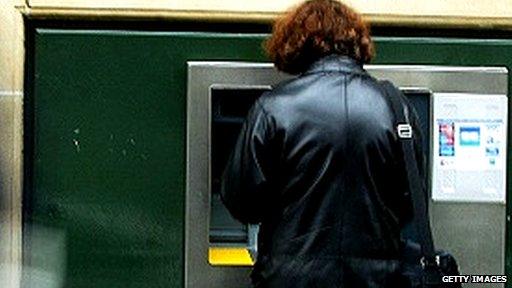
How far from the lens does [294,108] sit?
3.76 metres

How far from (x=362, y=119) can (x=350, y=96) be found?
0.29ft

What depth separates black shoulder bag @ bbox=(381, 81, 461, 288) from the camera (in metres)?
3.73

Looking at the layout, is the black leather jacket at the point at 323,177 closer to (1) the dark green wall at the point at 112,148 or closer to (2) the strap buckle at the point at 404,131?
(2) the strap buckle at the point at 404,131

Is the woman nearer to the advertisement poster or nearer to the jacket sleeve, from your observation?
the jacket sleeve

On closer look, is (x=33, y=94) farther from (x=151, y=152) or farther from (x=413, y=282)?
(x=413, y=282)

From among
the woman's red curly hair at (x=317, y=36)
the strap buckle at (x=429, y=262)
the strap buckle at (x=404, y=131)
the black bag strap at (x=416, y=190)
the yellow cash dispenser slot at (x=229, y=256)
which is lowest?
the yellow cash dispenser slot at (x=229, y=256)

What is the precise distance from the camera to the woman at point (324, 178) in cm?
373

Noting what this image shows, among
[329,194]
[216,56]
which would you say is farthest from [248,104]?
[329,194]

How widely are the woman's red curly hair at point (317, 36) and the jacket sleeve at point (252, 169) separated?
0.70 ft

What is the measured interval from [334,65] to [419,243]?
633 mm

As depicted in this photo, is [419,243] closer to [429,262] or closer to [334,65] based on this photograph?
[429,262]

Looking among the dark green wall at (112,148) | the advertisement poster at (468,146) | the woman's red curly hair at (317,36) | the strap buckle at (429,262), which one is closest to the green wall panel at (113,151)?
the dark green wall at (112,148)

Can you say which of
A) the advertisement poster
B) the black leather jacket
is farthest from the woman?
the advertisement poster

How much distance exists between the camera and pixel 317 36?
3.86 m
